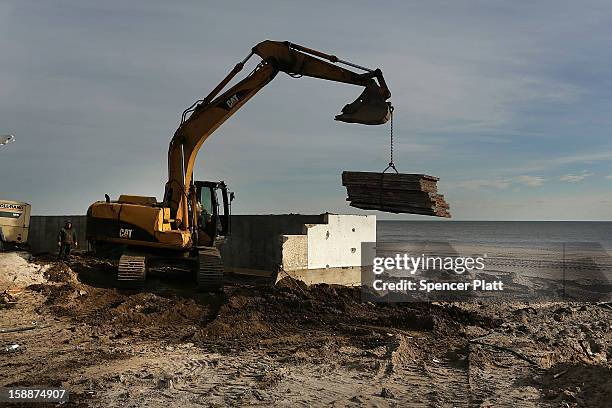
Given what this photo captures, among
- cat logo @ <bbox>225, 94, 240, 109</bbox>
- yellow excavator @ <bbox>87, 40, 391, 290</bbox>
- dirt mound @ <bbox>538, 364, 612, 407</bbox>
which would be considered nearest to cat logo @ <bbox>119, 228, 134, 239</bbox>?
yellow excavator @ <bbox>87, 40, 391, 290</bbox>

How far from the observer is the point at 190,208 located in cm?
A: 1355

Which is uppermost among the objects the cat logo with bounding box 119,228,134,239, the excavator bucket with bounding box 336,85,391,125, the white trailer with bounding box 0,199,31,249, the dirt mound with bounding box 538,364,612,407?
the excavator bucket with bounding box 336,85,391,125

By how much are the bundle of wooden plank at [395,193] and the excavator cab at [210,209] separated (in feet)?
13.2

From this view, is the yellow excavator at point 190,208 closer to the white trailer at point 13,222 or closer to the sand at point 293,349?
the sand at point 293,349

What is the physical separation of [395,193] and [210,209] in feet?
17.7

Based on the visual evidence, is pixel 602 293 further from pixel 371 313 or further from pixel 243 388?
pixel 243 388

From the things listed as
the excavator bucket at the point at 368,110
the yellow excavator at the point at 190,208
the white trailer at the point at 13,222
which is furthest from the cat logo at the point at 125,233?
the white trailer at the point at 13,222

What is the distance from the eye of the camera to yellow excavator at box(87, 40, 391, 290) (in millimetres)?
12578

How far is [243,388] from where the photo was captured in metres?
6.81

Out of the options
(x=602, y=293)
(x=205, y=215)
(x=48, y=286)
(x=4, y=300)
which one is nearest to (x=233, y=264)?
(x=205, y=215)

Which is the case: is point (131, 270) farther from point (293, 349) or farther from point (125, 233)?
point (293, 349)

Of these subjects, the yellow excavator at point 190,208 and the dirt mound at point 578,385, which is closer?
the dirt mound at point 578,385

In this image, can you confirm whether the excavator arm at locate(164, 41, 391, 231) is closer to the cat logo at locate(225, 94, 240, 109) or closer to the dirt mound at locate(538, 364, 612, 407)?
the cat logo at locate(225, 94, 240, 109)

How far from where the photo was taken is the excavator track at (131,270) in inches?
498
